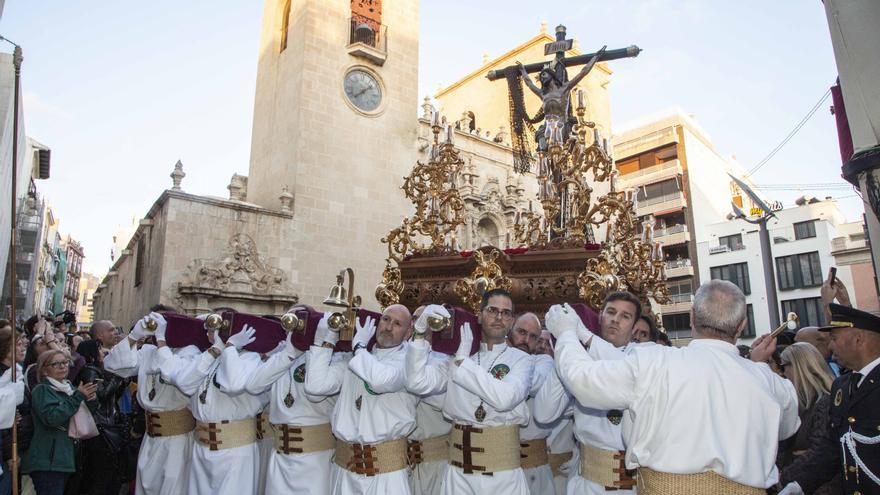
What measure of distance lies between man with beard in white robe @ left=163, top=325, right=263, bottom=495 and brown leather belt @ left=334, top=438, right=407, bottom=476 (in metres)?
1.18

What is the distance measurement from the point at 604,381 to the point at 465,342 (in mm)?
1504

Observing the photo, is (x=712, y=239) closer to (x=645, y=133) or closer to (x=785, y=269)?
(x=785, y=269)

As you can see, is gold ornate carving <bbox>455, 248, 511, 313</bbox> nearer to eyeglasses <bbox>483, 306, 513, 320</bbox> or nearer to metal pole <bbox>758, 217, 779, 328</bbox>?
eyeglasses <bbox>483, 306, 513, 320</bbox>

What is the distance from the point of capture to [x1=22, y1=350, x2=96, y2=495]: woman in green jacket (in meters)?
4.95

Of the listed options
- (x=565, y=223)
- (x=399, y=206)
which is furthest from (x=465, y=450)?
(x=399, y=206)

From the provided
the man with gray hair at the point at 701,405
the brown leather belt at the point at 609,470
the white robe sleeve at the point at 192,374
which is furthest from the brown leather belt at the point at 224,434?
the man with gray hair at the point at 701,405

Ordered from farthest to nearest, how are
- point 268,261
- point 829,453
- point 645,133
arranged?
point 645,133 → point 268,261 → point 829,453

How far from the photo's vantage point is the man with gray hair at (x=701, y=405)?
8.86ft

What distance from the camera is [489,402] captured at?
3918mm

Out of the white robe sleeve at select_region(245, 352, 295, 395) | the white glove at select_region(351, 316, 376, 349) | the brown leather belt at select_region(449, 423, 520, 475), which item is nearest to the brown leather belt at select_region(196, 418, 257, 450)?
the white robe sleeve at select_region(245, 352, 295, 395)

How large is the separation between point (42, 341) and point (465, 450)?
15.2 feet

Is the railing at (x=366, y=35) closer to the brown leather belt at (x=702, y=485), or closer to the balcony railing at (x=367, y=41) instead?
the balcony railing at (x=367, y=41)

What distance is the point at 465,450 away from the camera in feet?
13.8

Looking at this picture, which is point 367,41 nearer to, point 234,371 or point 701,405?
point 234,371
